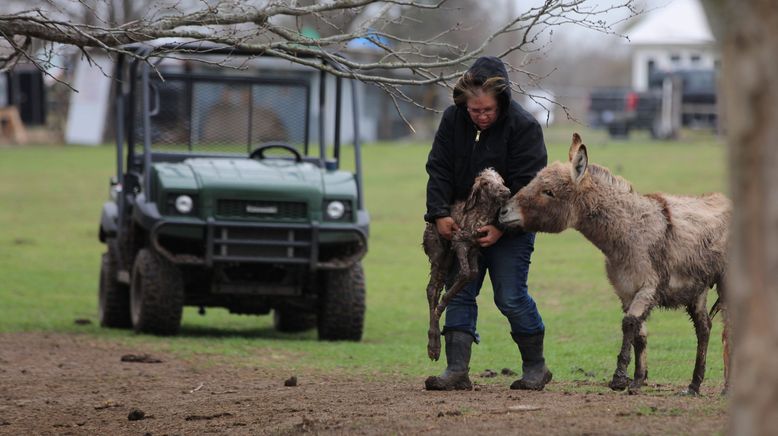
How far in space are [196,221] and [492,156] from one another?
450 cm

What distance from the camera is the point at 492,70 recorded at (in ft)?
23.8

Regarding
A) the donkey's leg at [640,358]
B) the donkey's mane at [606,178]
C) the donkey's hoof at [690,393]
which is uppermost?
the donkey's mane at [606,178]

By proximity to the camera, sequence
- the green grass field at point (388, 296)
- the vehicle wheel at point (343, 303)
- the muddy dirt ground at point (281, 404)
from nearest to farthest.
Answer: the muddy dirt ground at point (281, 404) < the green grass field at point (388, 296) < the vehicle wheel at point (343, 303)

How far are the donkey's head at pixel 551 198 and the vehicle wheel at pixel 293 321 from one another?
6055 millimetres

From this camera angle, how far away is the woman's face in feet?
23.8

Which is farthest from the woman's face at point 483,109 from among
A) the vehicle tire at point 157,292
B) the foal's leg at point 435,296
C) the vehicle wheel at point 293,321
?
the vehicle wheel at point 293,321

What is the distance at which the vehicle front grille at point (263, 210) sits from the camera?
11.5 meters

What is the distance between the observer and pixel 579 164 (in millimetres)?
7383

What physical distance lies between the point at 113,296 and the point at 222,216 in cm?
208

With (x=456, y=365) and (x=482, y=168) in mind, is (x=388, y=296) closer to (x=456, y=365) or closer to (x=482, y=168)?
(x=456, y=365)

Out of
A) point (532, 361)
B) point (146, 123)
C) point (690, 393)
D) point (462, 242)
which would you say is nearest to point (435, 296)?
point (462, 242)

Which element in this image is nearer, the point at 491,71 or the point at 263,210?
the point at 491,71

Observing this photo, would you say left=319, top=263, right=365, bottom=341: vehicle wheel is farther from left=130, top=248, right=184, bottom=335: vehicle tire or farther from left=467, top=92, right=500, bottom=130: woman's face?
left=467, top=92, right=500, bottom=130: woman's face

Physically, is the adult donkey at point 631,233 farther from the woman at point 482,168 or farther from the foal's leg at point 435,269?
the foal's leg at point 435,269
